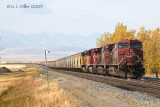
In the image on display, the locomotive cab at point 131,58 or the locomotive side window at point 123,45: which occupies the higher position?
the locomotive side window at point 123,45

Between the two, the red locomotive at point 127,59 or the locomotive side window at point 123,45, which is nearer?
Answer: the red locomotive at point 127,59

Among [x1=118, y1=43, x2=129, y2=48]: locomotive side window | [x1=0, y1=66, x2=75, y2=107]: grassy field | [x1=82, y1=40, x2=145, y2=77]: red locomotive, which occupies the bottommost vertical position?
[x1=0, y1=66, x2=75, y2=107]: grassy field

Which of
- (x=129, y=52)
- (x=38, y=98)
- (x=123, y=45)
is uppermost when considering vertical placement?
(x=123, y=45)

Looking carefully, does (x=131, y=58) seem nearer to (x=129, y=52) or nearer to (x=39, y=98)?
(x=129, y=52)

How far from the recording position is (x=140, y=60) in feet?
65.8

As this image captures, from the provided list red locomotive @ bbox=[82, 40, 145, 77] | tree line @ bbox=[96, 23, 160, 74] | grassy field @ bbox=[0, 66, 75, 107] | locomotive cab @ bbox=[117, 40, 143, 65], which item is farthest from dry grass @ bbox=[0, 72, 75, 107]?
tree line @ bbox=[96, 23, 160, 74]

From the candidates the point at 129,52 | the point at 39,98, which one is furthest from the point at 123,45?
the point at 39,98

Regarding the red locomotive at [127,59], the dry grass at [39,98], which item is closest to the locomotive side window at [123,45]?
the red locomotive at [127,59]

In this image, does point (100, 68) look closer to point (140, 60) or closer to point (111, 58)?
point (111, 58)

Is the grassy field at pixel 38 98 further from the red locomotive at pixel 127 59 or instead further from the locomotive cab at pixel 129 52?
the locomotive cab at pixel 129 52

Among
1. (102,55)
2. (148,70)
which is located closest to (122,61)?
(102,55)

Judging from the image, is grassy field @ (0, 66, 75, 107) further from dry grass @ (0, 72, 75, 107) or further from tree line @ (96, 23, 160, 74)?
tree line @ (96, 23, 160, 74)

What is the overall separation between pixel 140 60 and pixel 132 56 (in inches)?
33.9

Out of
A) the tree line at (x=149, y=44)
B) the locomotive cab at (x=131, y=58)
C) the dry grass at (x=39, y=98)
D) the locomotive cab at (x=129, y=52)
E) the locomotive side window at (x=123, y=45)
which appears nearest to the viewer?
the dry grass at (x=39, y=98)
